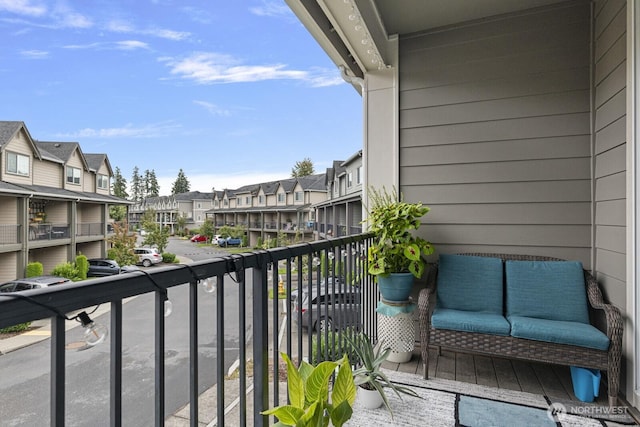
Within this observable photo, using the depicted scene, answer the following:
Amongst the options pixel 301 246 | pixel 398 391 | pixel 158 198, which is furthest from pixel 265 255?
pixel 158 198

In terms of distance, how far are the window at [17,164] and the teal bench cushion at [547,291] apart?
915cm

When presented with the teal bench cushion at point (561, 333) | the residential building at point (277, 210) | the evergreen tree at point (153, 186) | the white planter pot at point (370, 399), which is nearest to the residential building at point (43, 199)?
the white planter pot at point (370, 399)

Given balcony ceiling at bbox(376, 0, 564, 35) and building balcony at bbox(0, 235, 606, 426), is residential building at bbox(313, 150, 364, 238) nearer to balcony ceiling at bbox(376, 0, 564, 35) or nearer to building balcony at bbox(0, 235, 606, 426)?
balcony ceiling at bbox(376, 0, 564, 35)

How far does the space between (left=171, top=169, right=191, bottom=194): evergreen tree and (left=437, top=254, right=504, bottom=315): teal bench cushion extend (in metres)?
42.3

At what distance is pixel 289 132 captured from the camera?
88.2 ft

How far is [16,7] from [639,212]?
14939 mm

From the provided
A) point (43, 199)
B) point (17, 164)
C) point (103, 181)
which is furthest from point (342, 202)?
point (17, 164)

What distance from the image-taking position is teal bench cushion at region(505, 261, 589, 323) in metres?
2.35

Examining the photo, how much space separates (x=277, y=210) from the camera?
20.5 meters

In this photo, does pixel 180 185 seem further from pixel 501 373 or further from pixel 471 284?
pixel 501 373

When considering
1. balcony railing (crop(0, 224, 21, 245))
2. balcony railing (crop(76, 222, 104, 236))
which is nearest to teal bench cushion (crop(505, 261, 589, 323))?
balcony railing (crop(0, 224, 21, 245))

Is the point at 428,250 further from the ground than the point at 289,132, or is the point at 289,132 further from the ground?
the point at 289,132

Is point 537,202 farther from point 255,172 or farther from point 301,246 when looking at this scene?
point 255,172

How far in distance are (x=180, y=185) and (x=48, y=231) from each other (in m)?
35.8
